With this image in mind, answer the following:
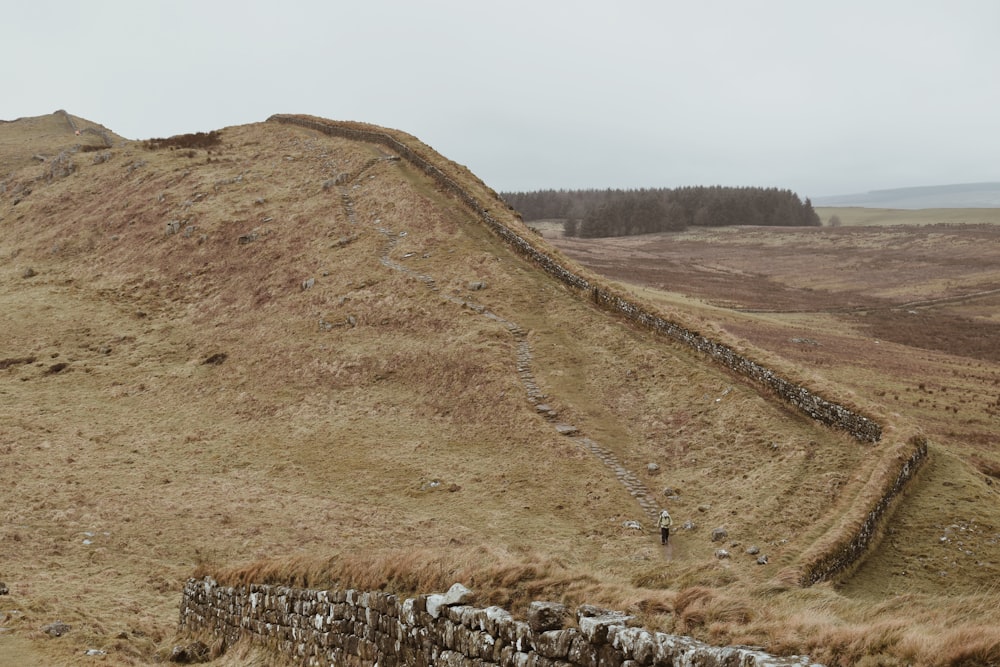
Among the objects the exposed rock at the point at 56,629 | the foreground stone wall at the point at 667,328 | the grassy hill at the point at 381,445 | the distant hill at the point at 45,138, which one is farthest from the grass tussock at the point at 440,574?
the distant hill at the point at 45,138

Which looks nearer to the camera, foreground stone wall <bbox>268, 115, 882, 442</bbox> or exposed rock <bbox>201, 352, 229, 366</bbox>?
foreground stone wall <bbox>268, 115, 882, 442</bbox>

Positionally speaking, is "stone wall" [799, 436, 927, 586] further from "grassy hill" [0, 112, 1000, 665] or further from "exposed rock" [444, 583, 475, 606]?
"exposed rock" [444, 583, 475, 606]

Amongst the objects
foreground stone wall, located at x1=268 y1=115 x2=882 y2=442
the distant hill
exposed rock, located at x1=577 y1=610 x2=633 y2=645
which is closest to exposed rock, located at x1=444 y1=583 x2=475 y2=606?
exposed rock, located at x1=577 y1=610 x2=633 y2=645

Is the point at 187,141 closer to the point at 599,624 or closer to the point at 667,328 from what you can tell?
the point at 667,328

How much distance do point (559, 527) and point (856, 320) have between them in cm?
5767

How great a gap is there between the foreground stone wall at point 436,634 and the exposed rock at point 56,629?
372 centimetres

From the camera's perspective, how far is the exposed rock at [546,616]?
930 cm

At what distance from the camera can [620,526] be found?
82.0 feet

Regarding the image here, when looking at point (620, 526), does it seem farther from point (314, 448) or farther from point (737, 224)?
point (737, 224)

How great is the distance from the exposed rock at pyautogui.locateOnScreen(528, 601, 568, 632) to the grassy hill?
517 mm

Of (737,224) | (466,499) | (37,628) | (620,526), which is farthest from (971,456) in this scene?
(737,224)

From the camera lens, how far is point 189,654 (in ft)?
49.9

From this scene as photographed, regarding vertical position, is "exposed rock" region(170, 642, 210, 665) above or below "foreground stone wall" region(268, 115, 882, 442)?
below

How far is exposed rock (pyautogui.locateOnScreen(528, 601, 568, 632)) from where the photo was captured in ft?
30.5
